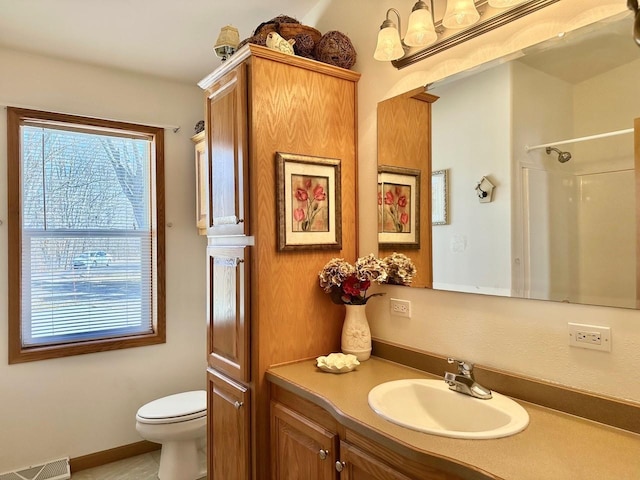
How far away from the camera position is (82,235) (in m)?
2.93

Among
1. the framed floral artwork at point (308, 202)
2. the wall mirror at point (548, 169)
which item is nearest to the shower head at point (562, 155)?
the wall mirror at point (548, 169)

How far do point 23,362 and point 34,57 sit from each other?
6.23ft

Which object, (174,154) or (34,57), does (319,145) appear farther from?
(34,57)

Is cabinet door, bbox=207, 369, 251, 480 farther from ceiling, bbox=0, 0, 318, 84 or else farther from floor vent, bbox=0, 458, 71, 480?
ceiling, bbox=0, 0, 318, 84

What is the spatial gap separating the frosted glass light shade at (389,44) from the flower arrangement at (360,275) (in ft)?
2.75

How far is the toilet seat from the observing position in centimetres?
250

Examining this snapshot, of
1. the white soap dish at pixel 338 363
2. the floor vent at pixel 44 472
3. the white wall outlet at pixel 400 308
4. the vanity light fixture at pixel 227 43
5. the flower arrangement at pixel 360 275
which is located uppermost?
the vanity light fixture at pixel 227 43

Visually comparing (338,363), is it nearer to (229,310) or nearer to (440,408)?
(440,408)

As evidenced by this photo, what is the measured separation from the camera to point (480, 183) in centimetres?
162

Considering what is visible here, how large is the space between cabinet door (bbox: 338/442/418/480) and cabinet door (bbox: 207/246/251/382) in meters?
0.63

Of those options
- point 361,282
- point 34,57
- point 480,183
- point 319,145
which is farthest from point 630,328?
point 34,57

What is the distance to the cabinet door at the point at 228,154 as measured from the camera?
6.20ft

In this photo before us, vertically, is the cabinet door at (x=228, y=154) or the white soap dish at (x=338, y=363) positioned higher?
the cabinet door at (x=228, y=154)

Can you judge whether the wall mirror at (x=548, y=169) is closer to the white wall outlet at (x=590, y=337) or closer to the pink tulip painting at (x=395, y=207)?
the white wall outlet at (x=590, y=337)
